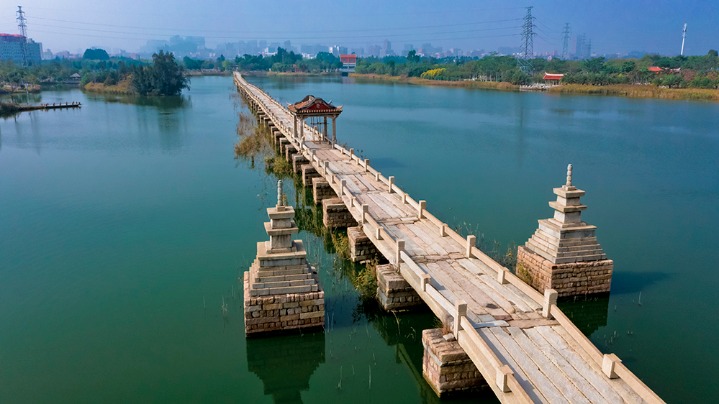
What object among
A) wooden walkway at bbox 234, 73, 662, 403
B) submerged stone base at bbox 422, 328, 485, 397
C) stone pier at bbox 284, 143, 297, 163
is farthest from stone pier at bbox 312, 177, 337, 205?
submerged stone base at bbox 422, 328, 485, 397

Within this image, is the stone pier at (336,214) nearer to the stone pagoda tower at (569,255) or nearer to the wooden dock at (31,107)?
the stone pagoda tower at (569,255)

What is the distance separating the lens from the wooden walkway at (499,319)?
948 centimetres

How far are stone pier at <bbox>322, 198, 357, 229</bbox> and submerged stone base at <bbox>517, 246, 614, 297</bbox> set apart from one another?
344 inches

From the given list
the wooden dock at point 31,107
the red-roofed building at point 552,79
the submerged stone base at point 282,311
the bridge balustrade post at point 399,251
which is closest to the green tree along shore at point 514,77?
the red-roofed building at point 552,79

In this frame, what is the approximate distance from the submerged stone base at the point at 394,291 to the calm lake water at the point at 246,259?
400 mm

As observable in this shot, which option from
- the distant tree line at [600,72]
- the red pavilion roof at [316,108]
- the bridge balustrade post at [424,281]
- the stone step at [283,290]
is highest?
the distant tree line at [600,72]

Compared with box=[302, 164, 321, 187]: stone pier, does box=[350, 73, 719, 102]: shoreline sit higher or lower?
higher

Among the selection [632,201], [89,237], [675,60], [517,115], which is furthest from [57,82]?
[675,60]

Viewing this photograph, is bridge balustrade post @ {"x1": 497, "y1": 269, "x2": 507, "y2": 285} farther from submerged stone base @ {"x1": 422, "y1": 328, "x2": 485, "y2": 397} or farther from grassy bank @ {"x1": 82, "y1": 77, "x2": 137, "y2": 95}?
grassy bank @ {"x1": 82, "y1": 77, "x2": 137, "y2": 95}

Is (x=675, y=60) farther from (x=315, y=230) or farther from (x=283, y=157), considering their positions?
(x=315, y=230)

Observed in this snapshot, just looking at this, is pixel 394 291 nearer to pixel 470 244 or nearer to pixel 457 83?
pixel 470 244

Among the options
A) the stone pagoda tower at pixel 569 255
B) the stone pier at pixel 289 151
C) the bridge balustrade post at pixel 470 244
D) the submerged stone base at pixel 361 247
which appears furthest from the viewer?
the stone pier at pixel 289 151

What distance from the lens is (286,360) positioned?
1406cm

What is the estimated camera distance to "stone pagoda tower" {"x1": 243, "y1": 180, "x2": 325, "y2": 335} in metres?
13.7
